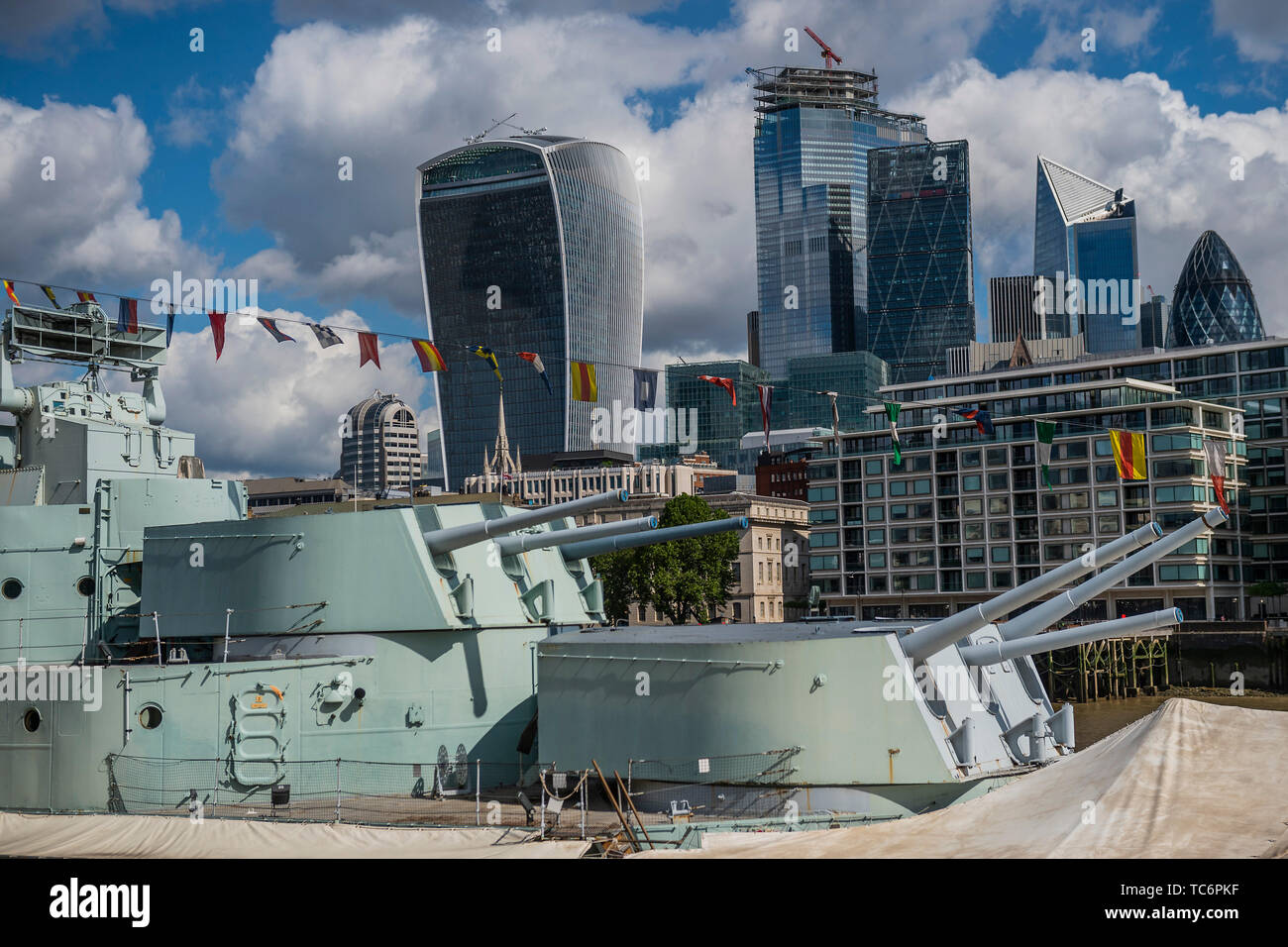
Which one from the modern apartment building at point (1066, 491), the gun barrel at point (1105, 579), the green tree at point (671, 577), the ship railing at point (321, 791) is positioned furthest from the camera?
the green tree at point (671, 577)

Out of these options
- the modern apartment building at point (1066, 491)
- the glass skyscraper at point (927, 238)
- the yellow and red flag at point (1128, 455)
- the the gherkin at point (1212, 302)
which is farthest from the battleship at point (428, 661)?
the glass skyscraper at point (927, 238)

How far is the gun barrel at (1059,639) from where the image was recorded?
17797 millimetres

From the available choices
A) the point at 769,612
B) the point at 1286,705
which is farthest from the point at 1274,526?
the point at 769,612

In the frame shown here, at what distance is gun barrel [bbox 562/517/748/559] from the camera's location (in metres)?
21.3

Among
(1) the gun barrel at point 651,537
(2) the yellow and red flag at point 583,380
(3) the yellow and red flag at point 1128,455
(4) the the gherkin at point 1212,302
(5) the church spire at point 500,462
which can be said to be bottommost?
(1) the gun barrel at point 651,537

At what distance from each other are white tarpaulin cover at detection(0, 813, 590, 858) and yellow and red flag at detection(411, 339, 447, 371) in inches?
511

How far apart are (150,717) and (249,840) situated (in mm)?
4757

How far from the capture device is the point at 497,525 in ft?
63.9

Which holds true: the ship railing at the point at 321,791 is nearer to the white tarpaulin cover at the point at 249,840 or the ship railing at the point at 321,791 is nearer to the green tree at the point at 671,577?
the white tarpaulin cover at the point at 249,840

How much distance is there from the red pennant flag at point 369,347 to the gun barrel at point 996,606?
13208mm

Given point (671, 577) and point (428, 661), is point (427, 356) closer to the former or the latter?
point (428, 661)

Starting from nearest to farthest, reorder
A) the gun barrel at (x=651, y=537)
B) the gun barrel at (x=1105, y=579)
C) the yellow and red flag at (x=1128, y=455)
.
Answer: the gun barrel at (x=1105, y=579) < the gun barrel at (x=651, y=537) < the yellow and red flag at (x=1128, y=455)

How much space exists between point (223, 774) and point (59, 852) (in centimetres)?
362

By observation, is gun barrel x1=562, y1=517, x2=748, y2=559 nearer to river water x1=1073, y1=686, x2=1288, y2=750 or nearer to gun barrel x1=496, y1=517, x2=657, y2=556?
gun barrel x1=496, y1=517, x2=657, y2=556
